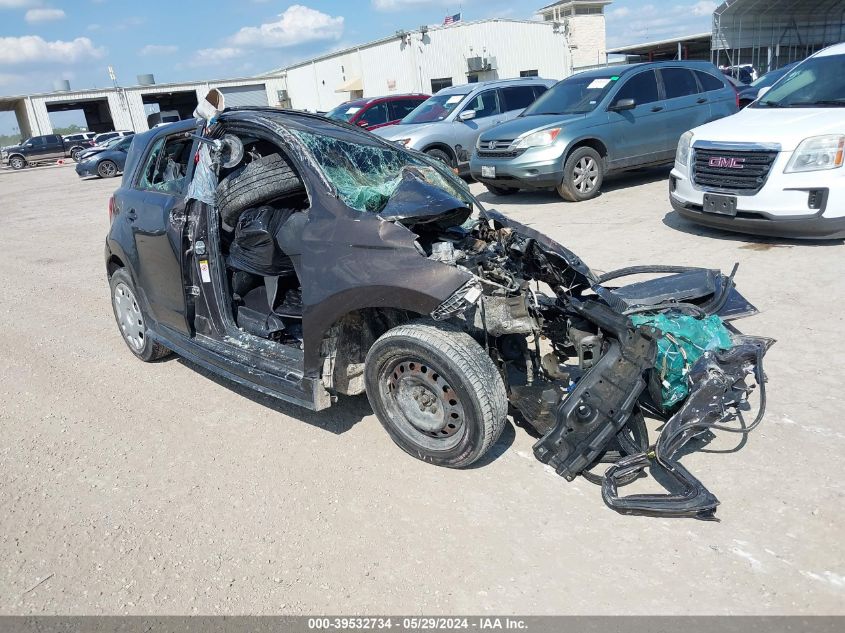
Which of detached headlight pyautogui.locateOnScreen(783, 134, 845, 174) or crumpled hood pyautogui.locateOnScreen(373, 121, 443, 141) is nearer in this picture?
detached headlight pyautogui.locateOnScreen(783, 134, 845, 174)

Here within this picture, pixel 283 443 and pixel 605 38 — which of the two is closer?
pixel 283 443

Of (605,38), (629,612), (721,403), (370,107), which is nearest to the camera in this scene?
(629,612)

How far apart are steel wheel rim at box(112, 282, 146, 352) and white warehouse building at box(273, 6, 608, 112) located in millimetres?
34130

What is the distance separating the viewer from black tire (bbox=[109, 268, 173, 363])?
16.2 ft

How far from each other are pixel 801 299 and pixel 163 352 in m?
5.13

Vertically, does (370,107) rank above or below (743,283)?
above

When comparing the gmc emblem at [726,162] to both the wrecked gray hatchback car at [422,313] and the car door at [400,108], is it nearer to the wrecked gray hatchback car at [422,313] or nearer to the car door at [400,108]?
the wrecked gray hatchback car at [422,313]

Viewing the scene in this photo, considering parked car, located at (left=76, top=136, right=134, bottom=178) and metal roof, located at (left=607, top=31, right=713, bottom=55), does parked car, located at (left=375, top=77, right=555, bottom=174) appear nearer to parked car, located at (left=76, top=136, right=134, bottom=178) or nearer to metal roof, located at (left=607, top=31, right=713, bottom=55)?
parked car, located at (left=76, top=136, right=134, bottom=178)

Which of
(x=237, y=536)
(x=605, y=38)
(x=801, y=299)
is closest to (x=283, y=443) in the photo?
(x=237, y=536)

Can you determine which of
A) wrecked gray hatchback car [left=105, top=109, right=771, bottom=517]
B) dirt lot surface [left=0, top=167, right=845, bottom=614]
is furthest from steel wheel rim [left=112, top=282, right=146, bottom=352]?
wrecked gray hatchback car [left=105, top=109, right=771, bottom=517]

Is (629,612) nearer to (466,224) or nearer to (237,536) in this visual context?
(237,536)

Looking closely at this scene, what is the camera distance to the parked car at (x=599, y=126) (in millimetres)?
9543

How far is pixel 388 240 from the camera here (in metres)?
3.19

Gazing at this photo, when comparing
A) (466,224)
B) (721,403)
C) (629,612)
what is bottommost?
(629,612)
